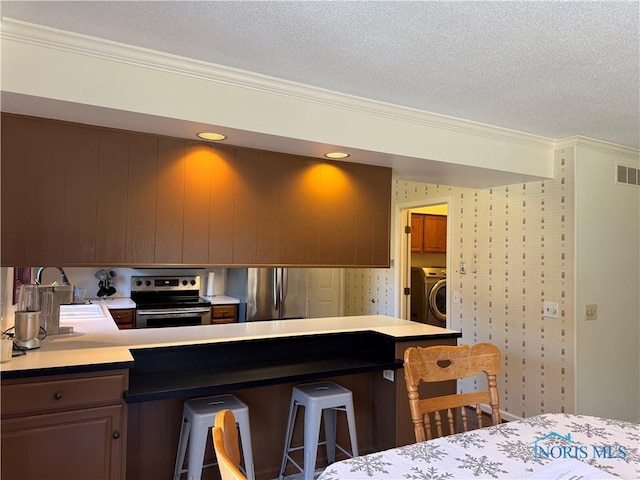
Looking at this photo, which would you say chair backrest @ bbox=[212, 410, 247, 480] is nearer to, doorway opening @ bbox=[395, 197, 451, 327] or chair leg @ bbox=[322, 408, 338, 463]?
chair leg @ bbox=[322, 408, 338, 463]

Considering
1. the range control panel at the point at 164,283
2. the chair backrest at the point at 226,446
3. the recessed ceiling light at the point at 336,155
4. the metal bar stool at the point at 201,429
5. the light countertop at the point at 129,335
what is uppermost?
the recessed ceiling light at the point at 336,155

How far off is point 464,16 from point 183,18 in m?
1.09

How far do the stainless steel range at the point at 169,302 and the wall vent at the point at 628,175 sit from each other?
412cm

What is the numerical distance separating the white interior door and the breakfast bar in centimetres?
290

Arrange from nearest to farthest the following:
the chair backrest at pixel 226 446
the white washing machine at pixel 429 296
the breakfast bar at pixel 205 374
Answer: the chair backrest at pixel 226 446, the breakfast bar at pixel 205 374, the white washing machine at pixel 429 296

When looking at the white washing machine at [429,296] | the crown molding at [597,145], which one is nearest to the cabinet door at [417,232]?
the white washing machine at [429,296]

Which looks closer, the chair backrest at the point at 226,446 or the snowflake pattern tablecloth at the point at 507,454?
the chair backrest at the point at 226,446

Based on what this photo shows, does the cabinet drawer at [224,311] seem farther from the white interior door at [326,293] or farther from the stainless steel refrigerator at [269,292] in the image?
the white interior door at [326,293]

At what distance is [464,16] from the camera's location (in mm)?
1683

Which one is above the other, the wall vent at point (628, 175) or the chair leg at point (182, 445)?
the wall vent at point (628, 175)

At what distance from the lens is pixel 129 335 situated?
105 inches

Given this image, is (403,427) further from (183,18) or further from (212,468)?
(183,18)

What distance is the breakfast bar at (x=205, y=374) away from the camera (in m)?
1.96

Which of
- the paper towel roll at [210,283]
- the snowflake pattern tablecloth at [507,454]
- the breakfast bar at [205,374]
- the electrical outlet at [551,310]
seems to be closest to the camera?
the snowflake pattern tablecloth at [507,454]
